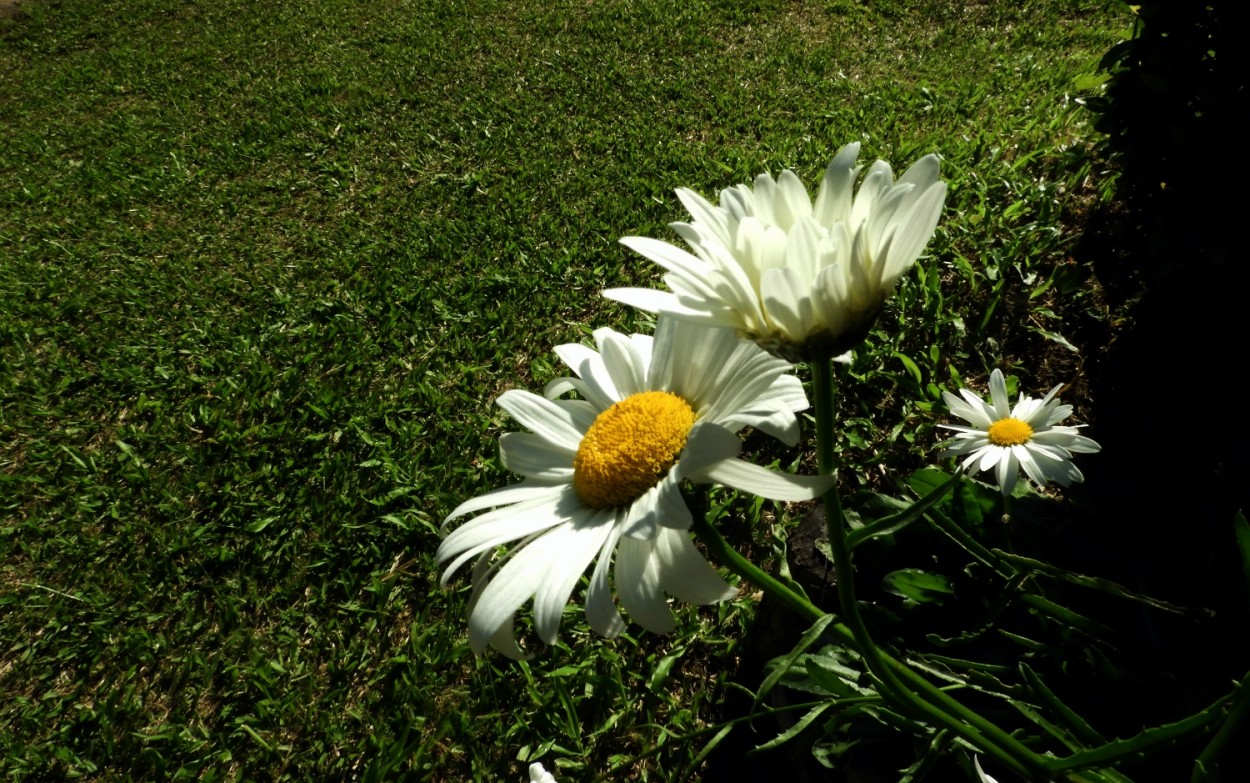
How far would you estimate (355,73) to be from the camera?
577 cm

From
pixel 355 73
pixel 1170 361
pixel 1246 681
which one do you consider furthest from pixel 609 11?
pixel 1246 681

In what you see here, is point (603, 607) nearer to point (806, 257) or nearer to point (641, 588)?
point (641, 588)

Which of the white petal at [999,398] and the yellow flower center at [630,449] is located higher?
the yellow flower center at [630,449]

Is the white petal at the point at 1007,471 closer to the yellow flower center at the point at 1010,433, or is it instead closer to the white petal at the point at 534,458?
the yellow flower center at the point at 1010,433

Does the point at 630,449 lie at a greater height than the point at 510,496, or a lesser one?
greater

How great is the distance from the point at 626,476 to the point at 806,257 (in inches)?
12.7

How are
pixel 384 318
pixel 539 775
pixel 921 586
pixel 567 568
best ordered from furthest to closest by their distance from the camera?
pixel 384 318 < pixel 921 586 < pixel 539 775 < pixel 567 568

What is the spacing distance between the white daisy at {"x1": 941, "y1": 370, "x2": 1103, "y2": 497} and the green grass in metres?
0.63

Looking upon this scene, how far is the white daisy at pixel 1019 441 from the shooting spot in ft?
4.52

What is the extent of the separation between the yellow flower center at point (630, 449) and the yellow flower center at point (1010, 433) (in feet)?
2.94

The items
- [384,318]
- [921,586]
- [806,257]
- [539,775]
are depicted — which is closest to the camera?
[806,257]

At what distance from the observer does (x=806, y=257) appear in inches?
26.3

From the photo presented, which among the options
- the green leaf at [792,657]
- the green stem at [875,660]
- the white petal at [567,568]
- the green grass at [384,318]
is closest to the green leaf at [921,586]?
the green stem at [875,660]

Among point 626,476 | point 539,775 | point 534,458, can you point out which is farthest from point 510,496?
point 539,775
